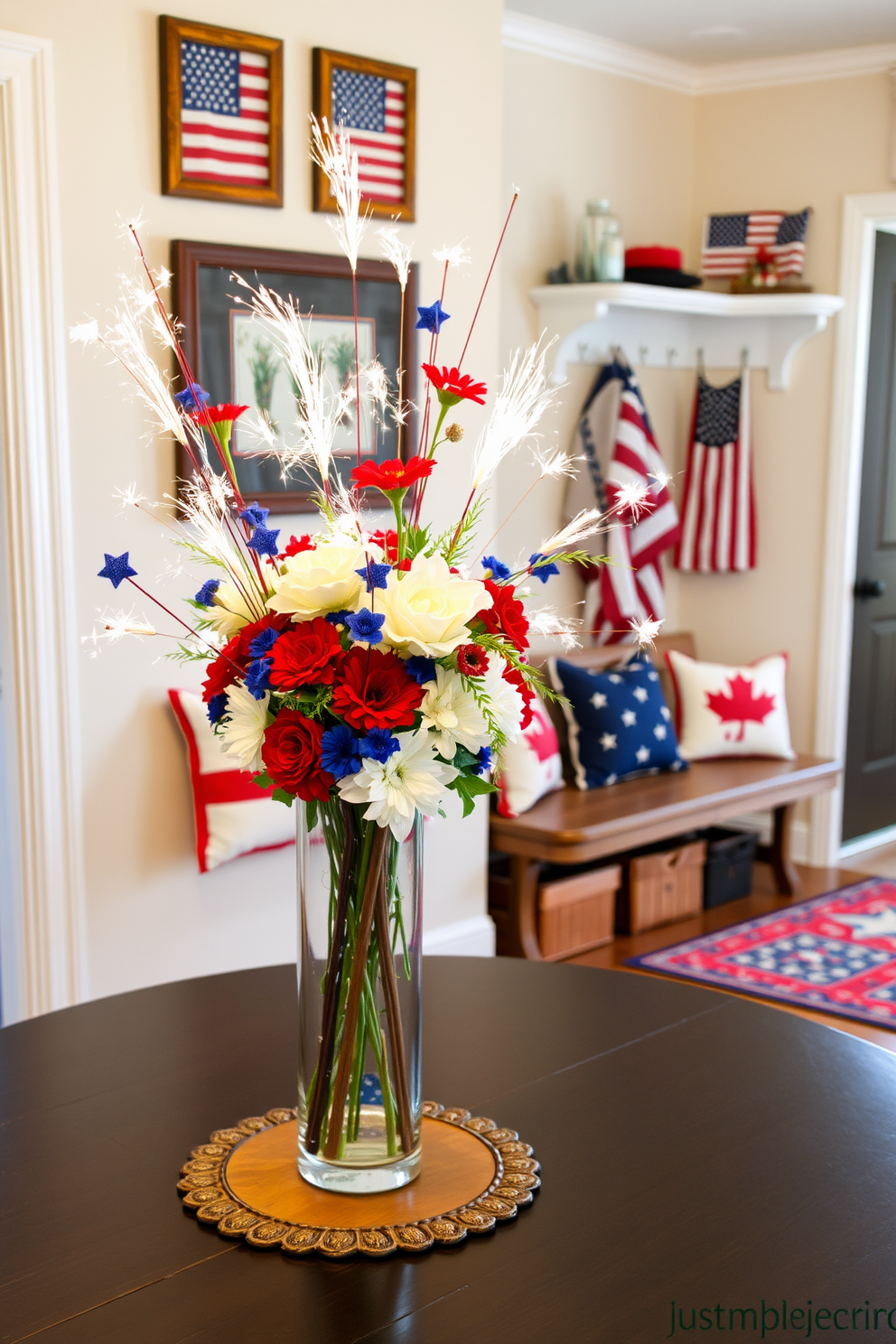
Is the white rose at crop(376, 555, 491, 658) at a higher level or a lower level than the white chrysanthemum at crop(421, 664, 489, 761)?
higher

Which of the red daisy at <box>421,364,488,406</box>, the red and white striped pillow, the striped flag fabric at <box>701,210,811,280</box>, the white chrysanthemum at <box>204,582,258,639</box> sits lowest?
the red and white striped pillow

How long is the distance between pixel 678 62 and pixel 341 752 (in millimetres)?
4194

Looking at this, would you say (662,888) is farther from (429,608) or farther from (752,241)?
(429,608)

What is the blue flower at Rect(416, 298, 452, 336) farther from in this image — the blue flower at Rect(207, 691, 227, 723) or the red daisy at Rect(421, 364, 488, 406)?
the blue flower at Rect(207, 691, 227, 723)

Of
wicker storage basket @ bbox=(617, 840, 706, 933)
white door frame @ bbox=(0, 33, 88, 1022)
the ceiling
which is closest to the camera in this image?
white door frame @ bbox=(0, 33, 88, 1022)

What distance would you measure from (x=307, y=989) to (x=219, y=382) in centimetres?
195

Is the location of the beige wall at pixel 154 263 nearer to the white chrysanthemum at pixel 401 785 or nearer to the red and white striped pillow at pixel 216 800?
the red and white striped pillow at pixel 216 800

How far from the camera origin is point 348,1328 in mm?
1047

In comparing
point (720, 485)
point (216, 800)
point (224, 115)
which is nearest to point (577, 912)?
point (216, 800)

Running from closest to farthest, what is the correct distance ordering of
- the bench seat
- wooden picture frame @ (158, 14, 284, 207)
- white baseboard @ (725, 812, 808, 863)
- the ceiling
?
1. wooden picture frame @ (158, 14, 284, 207)
2. the bench seat
3. the ceiling
4. white baseboard @ (725, 812, 808, 863)

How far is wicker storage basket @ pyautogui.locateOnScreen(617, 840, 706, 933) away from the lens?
13.3 feet

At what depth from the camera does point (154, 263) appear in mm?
2793

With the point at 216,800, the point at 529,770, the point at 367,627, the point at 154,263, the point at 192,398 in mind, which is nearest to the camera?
the point at 367,627

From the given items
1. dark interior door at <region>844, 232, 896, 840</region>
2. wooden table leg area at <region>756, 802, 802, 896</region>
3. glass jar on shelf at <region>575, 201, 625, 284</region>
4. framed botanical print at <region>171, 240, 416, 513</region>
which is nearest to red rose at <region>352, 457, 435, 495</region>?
framed botanical print at <region>171, 240, 416, 513</region>
